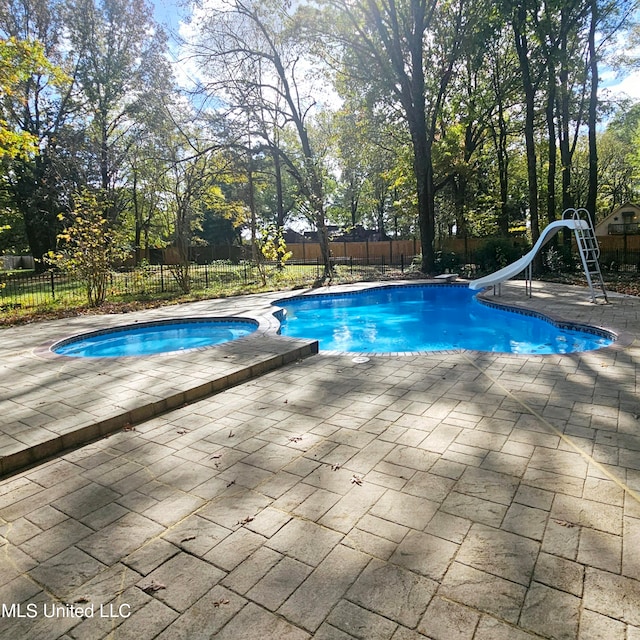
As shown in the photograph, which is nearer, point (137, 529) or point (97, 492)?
point (137, 529)

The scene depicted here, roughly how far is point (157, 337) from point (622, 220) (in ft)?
108

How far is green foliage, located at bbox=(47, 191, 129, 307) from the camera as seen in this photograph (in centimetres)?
1040

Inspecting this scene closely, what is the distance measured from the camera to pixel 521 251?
1684 centimetres

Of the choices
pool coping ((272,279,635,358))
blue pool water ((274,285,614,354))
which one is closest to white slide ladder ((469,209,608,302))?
pool coping ((272,279,635,358))

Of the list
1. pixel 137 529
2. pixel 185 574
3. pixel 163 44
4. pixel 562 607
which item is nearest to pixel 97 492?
pixel 137 529

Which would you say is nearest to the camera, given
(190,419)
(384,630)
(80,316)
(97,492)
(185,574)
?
(384,630)

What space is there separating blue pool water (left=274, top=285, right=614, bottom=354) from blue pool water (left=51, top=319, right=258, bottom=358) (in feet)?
3.91

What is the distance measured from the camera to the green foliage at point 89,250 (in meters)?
10.4

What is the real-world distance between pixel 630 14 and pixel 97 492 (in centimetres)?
2079

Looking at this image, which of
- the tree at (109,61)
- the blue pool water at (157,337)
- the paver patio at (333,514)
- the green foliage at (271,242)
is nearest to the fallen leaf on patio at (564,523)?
the paver patio at (333,514)

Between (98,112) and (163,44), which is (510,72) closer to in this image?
(163,44)

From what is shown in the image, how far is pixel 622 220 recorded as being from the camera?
97.2 ft

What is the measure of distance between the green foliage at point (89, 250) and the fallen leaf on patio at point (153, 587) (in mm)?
10240

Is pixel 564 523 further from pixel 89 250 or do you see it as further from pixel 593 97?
pixel 593 97
